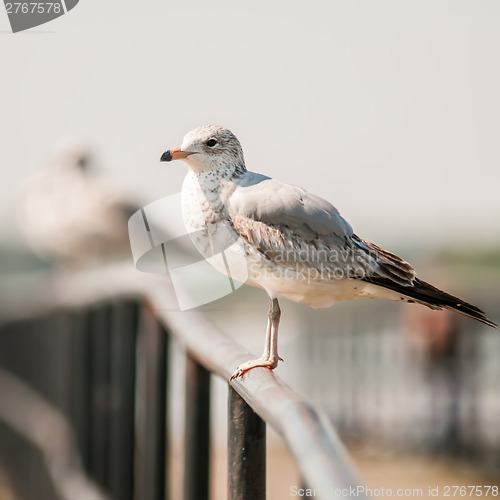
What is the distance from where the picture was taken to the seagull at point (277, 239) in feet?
6.30

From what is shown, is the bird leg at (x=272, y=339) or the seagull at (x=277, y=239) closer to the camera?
the seagull at (x=277, y=239)

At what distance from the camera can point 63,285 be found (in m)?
5.27

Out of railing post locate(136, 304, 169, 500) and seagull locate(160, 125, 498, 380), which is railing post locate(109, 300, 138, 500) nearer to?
railing post locate(136, 304, 169, 500)

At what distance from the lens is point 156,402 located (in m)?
3.04

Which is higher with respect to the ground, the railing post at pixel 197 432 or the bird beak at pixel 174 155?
the bird beak at pixel 174 155

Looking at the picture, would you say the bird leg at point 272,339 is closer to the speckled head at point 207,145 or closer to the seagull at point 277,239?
the seagull at point 277,239

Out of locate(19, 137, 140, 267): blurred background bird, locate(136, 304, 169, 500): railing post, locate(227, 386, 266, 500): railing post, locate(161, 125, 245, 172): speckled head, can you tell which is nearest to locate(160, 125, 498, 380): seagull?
locate(161, 125, 245, 172): speckled head

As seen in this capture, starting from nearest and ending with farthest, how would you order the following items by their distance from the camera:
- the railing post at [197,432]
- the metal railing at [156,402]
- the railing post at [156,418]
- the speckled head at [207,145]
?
the metal railing at [156,402] < the speckled head at [207,145] < the railing post at [197,432] < the railing post at [156,418]

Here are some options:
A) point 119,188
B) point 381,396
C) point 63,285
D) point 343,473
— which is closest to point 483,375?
point 381,396

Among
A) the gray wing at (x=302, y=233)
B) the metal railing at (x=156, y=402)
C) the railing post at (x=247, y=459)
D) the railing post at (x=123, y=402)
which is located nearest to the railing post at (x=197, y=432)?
the metal railing at (x=156, y=402)

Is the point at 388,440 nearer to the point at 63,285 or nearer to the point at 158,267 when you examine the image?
the point at 63,285

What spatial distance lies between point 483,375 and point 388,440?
1206 millimetres

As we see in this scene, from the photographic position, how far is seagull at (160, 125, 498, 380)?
1921 millimetres

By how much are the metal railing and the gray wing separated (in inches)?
11.2
